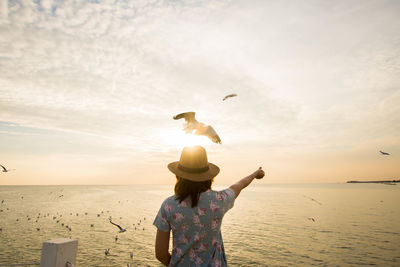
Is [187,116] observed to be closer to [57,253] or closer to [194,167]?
[194,167]

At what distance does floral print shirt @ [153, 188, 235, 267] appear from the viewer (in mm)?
2818

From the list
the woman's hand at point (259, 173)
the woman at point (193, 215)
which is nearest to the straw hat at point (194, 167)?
the woman at point (193, 215)

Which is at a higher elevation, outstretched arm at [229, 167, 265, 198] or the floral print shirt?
outstretched arm at [229, 167, 265, 198]

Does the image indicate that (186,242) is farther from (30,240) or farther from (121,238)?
(30,240)

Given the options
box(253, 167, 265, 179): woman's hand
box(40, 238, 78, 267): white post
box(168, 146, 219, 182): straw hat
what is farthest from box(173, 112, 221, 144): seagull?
box(40, 238, 78, 267): white post

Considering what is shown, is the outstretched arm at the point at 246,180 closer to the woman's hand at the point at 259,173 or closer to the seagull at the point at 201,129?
the woman's hand at the point at 259,173

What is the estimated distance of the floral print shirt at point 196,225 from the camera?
2818mm

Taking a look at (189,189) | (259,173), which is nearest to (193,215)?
(189,189)

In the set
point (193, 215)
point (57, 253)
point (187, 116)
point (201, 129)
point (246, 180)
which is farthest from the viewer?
point (187, 116)

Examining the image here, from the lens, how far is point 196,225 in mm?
2842

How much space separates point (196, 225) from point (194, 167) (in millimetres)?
640

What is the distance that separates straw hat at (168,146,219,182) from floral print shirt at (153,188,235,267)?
8.3 inches

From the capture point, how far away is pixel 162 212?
9.40 ft

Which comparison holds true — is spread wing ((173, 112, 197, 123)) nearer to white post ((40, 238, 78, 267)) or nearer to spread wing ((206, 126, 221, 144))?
spread wing ((206, 126, 221, 144))
